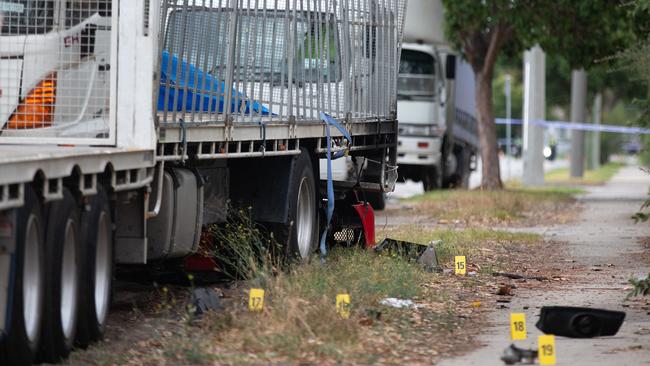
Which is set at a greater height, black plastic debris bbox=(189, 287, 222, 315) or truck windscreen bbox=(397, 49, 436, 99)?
truck windscreen bbox=(397, 49, 436, 99)

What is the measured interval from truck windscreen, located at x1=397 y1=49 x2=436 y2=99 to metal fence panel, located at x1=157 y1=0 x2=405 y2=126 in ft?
38.5

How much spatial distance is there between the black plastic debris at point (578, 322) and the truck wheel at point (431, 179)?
66.4 ft

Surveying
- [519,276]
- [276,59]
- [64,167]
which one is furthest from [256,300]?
[519,276]

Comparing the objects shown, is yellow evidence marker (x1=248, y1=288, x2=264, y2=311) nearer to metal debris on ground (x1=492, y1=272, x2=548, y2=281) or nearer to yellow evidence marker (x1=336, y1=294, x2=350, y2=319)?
yellow evidence marker (x1=336, y1=294, x2=350, y2=319)

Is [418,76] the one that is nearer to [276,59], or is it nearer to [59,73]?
[276,59]

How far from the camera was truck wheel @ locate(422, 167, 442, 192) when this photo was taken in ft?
100

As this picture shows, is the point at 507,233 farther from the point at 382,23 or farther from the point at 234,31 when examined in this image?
the point at 234,31

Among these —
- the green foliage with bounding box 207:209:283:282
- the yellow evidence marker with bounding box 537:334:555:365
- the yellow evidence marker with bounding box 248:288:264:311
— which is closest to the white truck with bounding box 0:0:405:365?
the green foliage with bounding box 207:209:283:282

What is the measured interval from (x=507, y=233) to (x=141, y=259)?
32.4 ft

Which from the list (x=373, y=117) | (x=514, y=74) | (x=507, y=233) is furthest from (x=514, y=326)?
(x=514, y=74)

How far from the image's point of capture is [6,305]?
834 cm

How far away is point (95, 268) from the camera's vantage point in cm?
974

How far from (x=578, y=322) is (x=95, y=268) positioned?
3.26 metres

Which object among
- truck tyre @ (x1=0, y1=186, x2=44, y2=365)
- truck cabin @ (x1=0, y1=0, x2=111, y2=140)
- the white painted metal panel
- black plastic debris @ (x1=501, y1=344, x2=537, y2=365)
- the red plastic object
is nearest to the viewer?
truck tyre @ (x1=0, y1=186, x2=44, y2=365)
